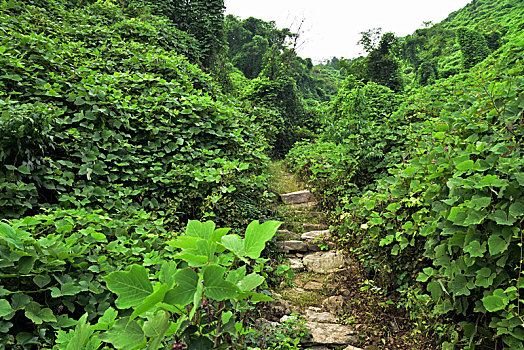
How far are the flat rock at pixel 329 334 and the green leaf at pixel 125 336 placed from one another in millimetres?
2393

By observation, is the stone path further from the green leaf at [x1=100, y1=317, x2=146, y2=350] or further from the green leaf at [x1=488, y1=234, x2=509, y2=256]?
the green leaf at [x1=100, y1=317, x2=146, y2=350]

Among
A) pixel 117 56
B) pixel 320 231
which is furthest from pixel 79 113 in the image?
pixel 320 231

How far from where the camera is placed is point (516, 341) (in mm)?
1474

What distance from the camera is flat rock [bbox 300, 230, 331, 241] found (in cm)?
387

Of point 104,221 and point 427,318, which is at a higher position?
point 104,221

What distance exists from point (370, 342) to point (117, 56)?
506 cm

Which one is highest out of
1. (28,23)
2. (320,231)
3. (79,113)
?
(28,23)

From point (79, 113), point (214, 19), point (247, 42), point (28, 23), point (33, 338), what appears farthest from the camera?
point (247, 42)

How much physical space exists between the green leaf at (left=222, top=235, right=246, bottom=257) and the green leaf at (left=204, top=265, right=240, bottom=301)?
2.0 inches

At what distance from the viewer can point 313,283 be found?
10.9ft

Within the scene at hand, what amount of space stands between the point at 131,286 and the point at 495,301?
6.36 feet

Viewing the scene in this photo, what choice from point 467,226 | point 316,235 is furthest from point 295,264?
point 467,226

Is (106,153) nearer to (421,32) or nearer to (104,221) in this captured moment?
(104,221)

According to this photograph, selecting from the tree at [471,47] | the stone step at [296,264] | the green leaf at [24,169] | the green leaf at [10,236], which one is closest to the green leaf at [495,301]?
the stone step at [296,264]
